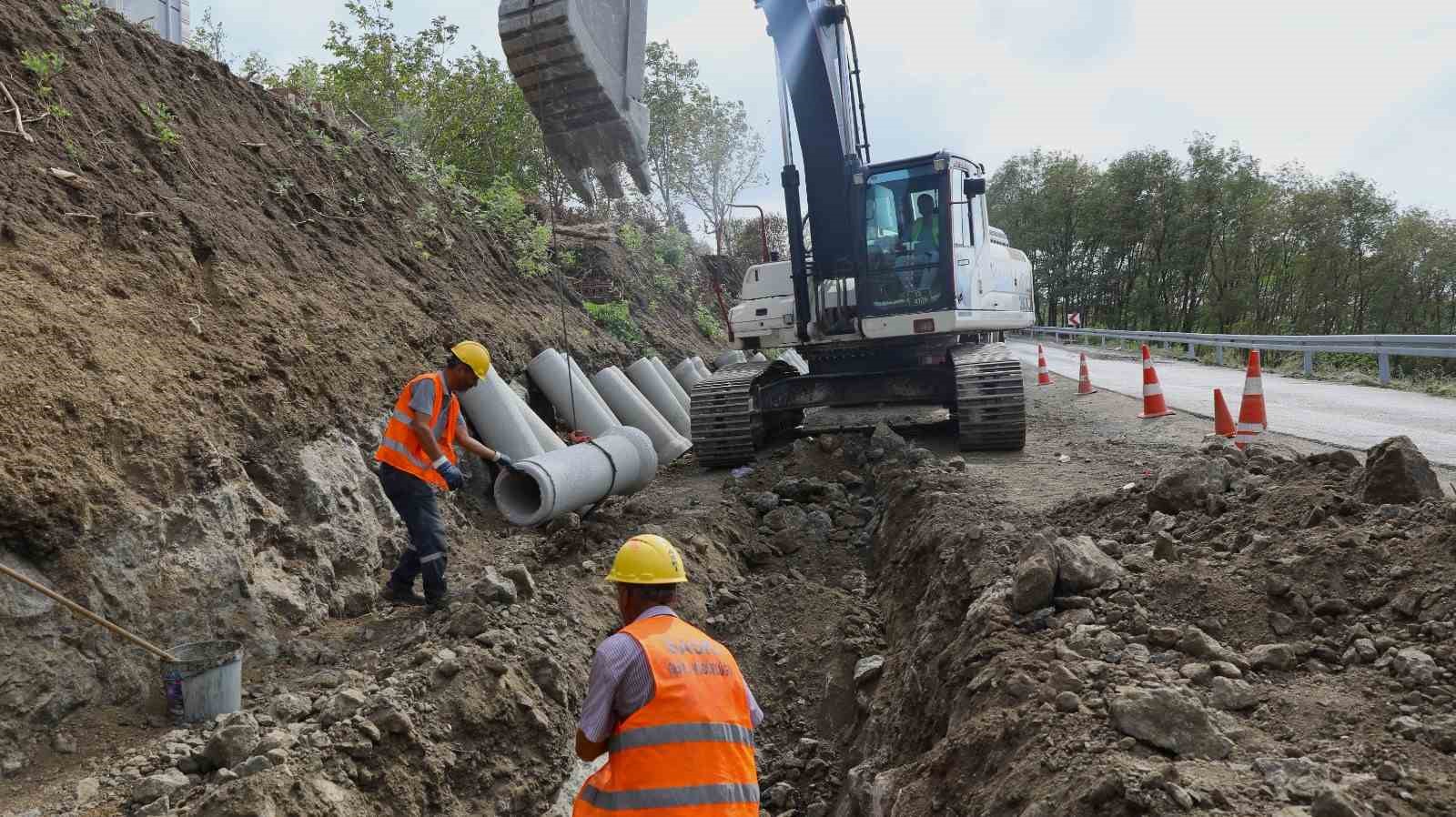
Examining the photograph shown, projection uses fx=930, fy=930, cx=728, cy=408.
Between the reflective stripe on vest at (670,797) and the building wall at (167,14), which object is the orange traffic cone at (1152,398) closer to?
the reflective stripe on vest at (670,797)

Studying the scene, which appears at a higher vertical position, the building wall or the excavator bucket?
the building wall

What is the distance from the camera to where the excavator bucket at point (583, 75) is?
20.5 ft

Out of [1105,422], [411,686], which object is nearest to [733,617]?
[411,686]

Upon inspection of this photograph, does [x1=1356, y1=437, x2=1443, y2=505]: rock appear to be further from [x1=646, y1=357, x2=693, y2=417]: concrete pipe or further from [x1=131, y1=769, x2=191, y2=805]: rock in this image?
[x1=646, y1=357, x2=693, y2=417]: concrete pipe

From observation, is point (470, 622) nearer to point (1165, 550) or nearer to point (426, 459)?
point (426, 459)

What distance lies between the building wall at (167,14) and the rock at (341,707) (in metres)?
12.8

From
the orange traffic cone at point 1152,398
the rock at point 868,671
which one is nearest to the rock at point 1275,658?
the rock at point 868,671

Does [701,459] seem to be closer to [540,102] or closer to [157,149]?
[540,102]

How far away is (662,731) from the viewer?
8.44ft

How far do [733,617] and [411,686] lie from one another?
2.34 meters

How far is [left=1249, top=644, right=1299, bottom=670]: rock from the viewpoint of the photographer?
2941 millimetres

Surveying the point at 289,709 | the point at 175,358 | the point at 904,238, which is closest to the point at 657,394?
the point at 904,238

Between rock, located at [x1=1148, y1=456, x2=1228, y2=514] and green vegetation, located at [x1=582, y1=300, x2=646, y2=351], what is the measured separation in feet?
29.9

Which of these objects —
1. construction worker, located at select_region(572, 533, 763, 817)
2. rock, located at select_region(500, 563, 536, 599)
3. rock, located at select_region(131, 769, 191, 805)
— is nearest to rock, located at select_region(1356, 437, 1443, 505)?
construction worker, located at select_region(572, 533, 763, 817)
